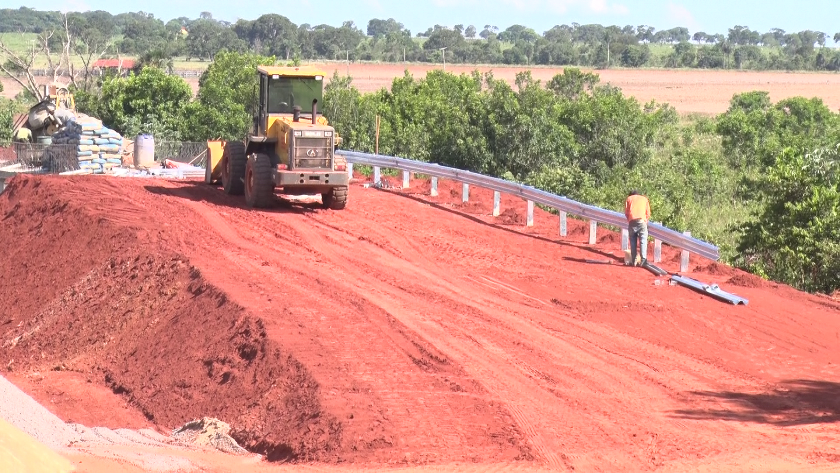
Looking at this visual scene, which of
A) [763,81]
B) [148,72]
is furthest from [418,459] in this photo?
[763,81]

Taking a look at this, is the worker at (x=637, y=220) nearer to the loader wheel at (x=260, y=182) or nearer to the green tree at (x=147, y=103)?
the loader wheel at (x=260, y=182)

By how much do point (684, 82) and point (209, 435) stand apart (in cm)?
11756

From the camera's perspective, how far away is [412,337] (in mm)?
14266

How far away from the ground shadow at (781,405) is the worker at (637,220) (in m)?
5.48

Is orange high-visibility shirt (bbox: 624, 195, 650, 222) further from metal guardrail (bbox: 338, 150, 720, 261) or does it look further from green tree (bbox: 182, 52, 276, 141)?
green tree (bbox: 182, 52, 276, 141)

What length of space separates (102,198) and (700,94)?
90.8m

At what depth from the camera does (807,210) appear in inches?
827

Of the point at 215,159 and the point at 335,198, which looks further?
the point at 215,159

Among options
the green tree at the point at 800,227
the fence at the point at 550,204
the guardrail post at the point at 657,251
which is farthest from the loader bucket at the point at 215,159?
the green tree at the point at 800,227

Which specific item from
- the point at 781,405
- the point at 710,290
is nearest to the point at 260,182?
the point at 710,290

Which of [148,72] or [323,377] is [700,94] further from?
[323,377]

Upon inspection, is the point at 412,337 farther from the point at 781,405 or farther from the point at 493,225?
the point at 493,225

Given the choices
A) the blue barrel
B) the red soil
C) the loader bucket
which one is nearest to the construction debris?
the red soil

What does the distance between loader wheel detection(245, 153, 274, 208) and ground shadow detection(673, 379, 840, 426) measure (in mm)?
11368
